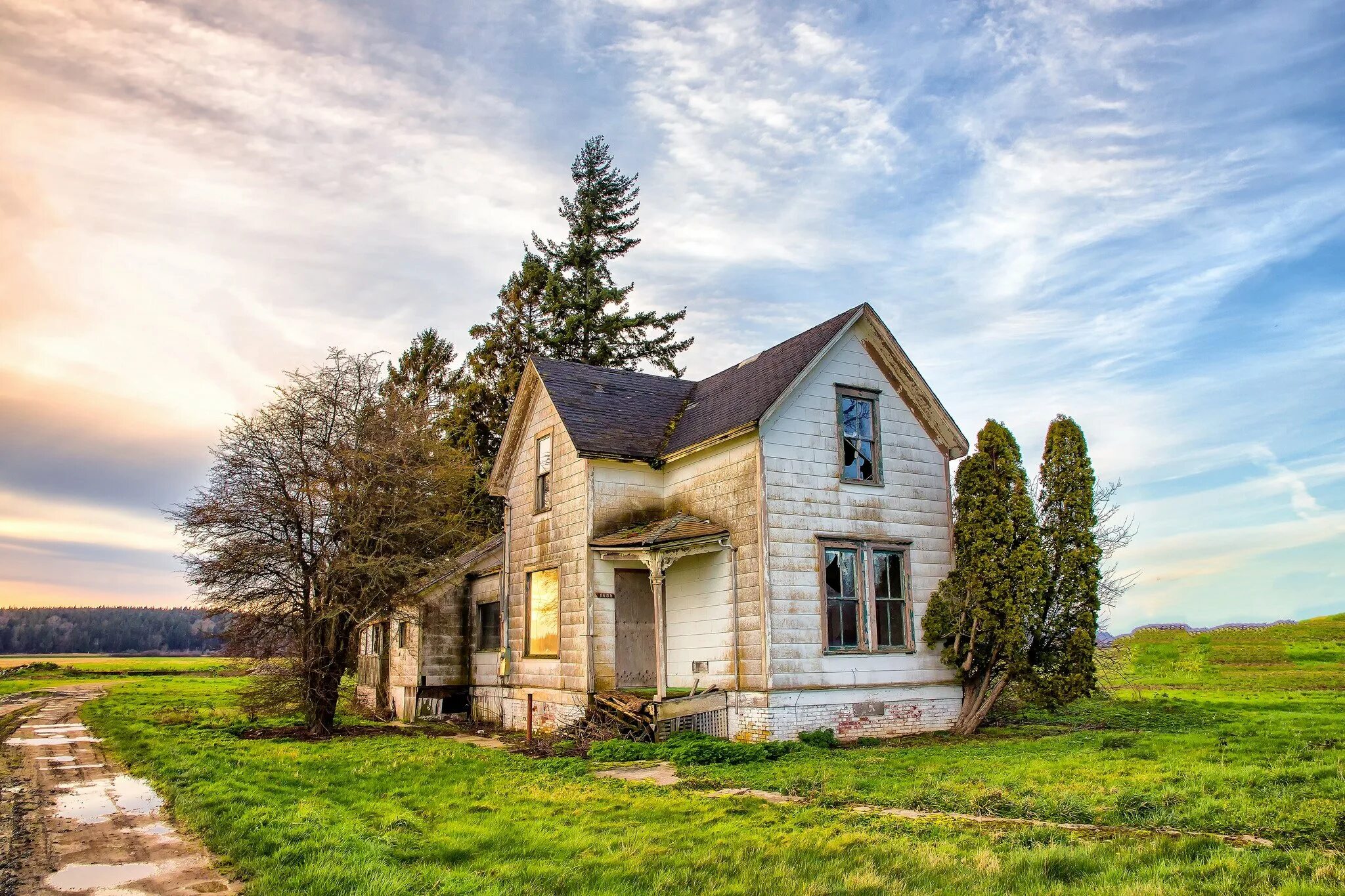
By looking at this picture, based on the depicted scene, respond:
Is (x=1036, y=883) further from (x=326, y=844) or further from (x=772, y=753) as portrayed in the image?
(x=772, y=753)

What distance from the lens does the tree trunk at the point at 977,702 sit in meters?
16.5

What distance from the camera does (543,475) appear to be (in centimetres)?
2045

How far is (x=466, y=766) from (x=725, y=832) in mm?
6779

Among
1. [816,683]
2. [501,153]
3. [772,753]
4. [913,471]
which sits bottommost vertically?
[772,753]

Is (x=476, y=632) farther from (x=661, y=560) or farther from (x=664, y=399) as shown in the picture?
(x=661, y=560)

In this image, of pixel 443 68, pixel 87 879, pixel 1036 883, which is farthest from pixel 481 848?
pixel 443 68

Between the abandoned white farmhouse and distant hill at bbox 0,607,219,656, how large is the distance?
10905 cm

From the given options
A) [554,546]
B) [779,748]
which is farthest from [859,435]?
[554,546]

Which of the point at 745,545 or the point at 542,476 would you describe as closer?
the point at 745,545

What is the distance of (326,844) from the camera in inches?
297

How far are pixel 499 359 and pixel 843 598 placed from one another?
78.7 feet

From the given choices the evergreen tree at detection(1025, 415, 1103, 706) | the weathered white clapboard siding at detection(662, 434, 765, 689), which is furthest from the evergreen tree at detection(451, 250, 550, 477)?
the evergreen tree at detection(1025, 415, 1103, 706)

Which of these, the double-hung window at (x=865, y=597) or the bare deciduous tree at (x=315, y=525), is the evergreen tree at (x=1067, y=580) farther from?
the bare deciduous tree at (x=315, y=525)

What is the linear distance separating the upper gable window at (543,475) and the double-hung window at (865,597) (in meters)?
6.88
